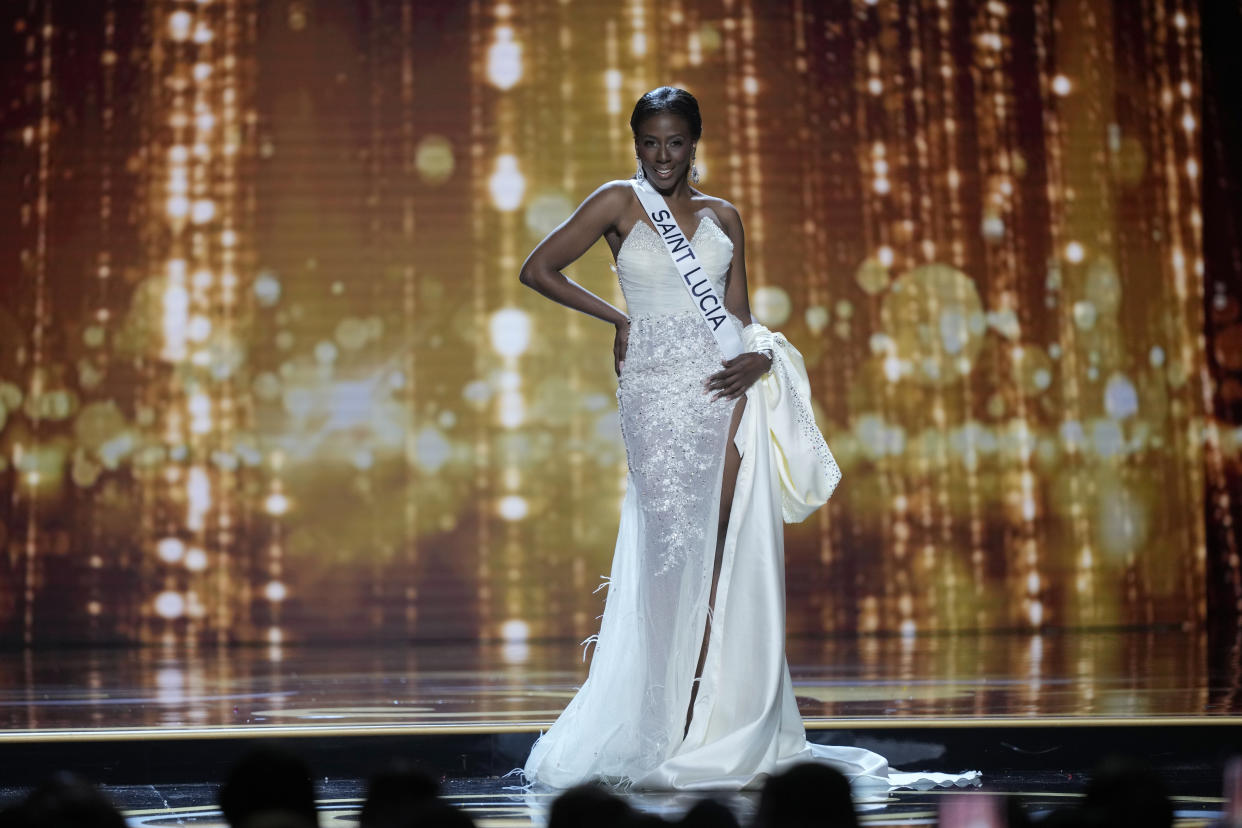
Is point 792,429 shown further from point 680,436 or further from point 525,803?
point 525,803

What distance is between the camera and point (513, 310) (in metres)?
5.11

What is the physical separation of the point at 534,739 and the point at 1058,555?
3.29 m

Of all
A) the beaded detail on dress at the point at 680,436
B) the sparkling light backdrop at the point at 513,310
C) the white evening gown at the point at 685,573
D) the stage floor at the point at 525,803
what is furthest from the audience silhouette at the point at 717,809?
the sparkling light backdrop at the point at 513,310

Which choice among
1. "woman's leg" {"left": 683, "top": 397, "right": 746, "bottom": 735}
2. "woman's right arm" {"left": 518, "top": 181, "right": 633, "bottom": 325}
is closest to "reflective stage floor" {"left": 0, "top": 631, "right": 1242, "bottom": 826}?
"woman's leg" {"left": 683, "top": 397, "right": 746, "bottom": 735}

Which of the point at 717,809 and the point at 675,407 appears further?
the point at 675,407

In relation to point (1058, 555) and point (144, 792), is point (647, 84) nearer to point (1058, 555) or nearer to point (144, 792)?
point (1058, 555)

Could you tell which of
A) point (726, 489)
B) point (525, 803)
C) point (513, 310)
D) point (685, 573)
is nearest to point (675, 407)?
point (726, 489)

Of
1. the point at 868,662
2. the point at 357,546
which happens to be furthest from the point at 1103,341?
the point at 357,546

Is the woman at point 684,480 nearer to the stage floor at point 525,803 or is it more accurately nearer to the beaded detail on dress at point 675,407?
the beaded detail on dress at point 675,407

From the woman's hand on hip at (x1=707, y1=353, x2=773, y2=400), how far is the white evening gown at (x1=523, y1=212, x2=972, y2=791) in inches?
0.8

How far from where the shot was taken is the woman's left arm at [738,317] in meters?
2.29

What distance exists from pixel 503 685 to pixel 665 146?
5.43ft

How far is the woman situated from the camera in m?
2.22

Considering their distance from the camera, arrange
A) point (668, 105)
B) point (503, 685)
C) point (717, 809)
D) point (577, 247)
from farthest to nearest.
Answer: point (503, 685)
point (577, 247)
point (668, 105)
point (717, 809)
